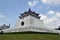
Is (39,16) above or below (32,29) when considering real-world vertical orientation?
above

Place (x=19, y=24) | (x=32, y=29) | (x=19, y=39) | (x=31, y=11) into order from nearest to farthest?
(x=19, y=39), (x=32, y=29), (x=19, y=24), (x=31, y=11)

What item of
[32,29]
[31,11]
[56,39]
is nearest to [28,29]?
[32,29]

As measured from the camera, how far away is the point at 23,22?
1863 inches

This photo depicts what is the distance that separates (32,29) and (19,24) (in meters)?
12.0

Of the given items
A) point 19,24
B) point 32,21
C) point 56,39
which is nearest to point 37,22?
point 32,21

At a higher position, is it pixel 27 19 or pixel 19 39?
pixel 27 19

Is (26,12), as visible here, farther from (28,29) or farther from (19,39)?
(19,39)

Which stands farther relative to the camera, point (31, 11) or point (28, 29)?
point (31, 11)

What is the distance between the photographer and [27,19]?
45750 millimetres

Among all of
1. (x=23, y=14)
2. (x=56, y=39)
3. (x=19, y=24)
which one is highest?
(x=23, y=14)

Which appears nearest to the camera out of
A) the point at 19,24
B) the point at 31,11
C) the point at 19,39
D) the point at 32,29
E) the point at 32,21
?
the point at 19,39

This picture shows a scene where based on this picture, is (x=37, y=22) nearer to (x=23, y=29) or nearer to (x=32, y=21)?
(x=32, y=21)

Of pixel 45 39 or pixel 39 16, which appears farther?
pixel 39 16

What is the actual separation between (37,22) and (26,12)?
7849 mm
